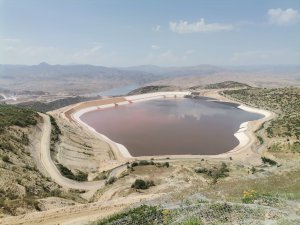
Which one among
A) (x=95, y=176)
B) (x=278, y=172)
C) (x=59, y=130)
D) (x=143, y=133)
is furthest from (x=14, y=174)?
(x=143, y=133)

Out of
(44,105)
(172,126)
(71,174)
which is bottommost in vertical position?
(172,126)

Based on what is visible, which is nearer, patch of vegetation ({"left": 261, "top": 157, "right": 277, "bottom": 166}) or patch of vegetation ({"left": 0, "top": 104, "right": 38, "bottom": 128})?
patch of vegetation ({"left": 261, "top": 157, "right": 277, "bottom": 166})

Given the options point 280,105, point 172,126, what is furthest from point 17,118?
point 280,105

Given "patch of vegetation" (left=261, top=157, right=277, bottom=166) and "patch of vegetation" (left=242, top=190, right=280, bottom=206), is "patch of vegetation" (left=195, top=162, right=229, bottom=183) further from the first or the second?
"patch of vegetation" (left=242, top=190, right=280, bottom=206)

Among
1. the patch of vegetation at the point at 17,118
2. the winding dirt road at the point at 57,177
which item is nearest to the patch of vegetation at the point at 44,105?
the patch of vegetation at the point at 17,118

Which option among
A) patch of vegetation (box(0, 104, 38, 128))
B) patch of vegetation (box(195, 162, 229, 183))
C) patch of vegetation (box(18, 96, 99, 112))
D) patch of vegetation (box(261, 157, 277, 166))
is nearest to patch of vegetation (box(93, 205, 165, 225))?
patch of vegetation (box(195, 162, 229, 183))

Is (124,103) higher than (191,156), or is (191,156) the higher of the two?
(124,103)

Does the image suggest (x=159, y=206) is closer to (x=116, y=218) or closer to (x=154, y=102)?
(x=116, y=218)

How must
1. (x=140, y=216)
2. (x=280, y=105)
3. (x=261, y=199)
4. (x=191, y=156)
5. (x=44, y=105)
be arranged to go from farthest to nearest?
(x=44, y=105), (x=280, y=105), (x=191, y=156), (x=261, y=199), (x=140, y=216)

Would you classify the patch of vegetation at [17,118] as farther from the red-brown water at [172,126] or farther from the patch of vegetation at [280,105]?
the patch of vegetation at [280,105]

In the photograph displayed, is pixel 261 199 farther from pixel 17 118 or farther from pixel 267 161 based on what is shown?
pixel 17 118
